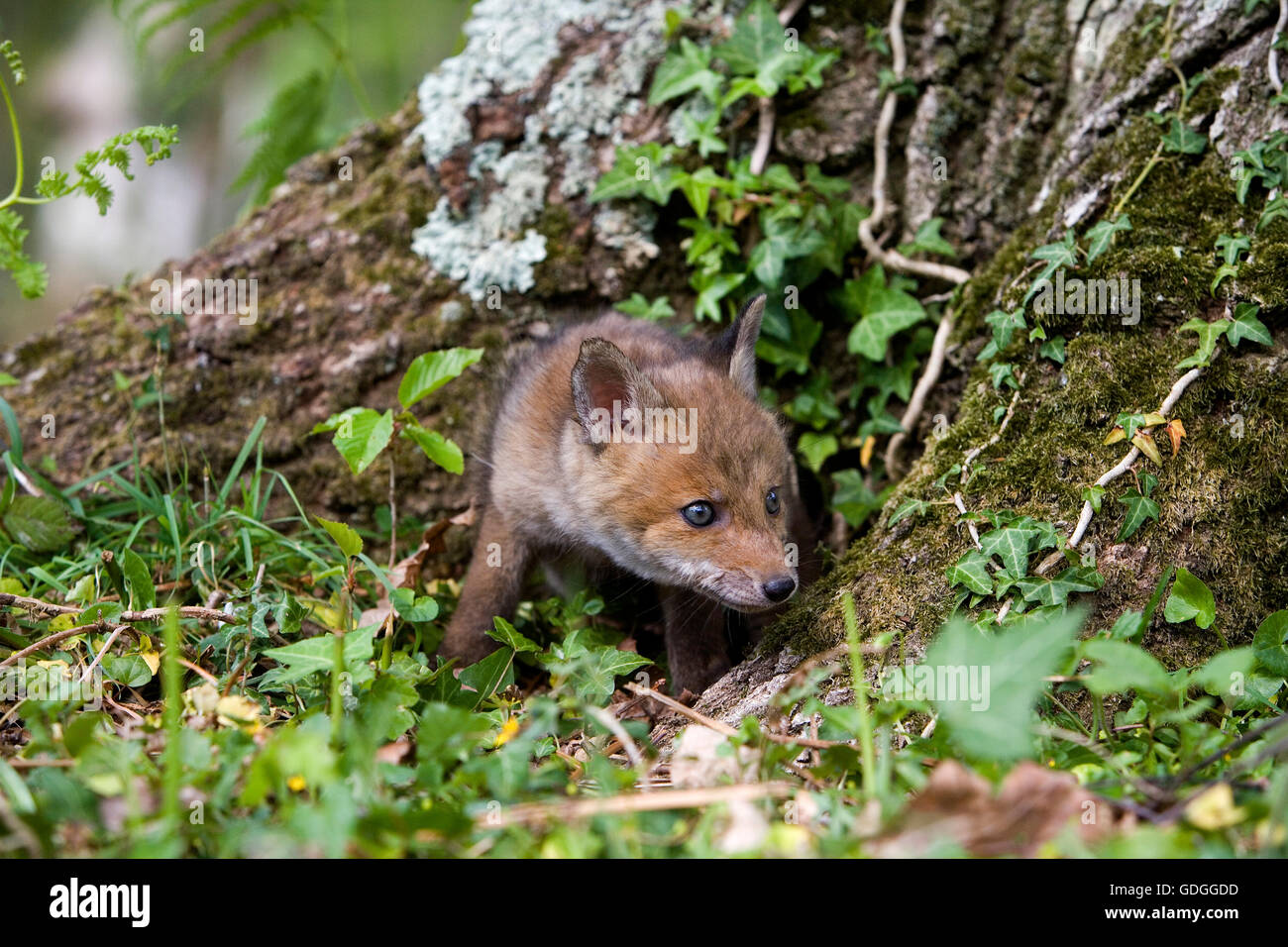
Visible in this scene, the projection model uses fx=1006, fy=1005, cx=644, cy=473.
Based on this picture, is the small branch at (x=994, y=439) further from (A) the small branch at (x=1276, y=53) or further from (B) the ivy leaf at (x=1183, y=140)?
(A) the small branch at (x=1276, y=53)

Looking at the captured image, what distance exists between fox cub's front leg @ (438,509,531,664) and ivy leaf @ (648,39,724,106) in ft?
7.27

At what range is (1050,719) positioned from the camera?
288 centimetres

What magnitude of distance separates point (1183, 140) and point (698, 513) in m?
2.34

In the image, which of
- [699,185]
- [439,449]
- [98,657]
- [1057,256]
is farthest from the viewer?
[699,185]

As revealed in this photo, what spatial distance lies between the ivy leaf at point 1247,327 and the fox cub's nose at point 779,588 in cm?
171

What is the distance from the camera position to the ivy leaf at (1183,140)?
3.82 metres

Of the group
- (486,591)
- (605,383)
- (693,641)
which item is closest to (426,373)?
(605,383)

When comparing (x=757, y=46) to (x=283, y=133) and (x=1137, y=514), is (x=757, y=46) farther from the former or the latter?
(x=283, y=133)

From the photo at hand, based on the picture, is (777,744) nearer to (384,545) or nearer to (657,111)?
(384,545)

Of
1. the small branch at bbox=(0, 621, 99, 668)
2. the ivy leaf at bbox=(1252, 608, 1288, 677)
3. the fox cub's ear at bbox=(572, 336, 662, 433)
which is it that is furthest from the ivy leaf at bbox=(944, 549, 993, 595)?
the small branch at bbox=(0, 621, 99, 668)

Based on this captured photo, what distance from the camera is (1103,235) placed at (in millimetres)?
3758

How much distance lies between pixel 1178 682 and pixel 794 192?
9.65 feet

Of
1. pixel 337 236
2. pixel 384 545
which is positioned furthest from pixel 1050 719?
pixel 337 236

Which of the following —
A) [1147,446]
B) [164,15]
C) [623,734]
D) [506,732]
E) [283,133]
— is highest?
[164,15]
